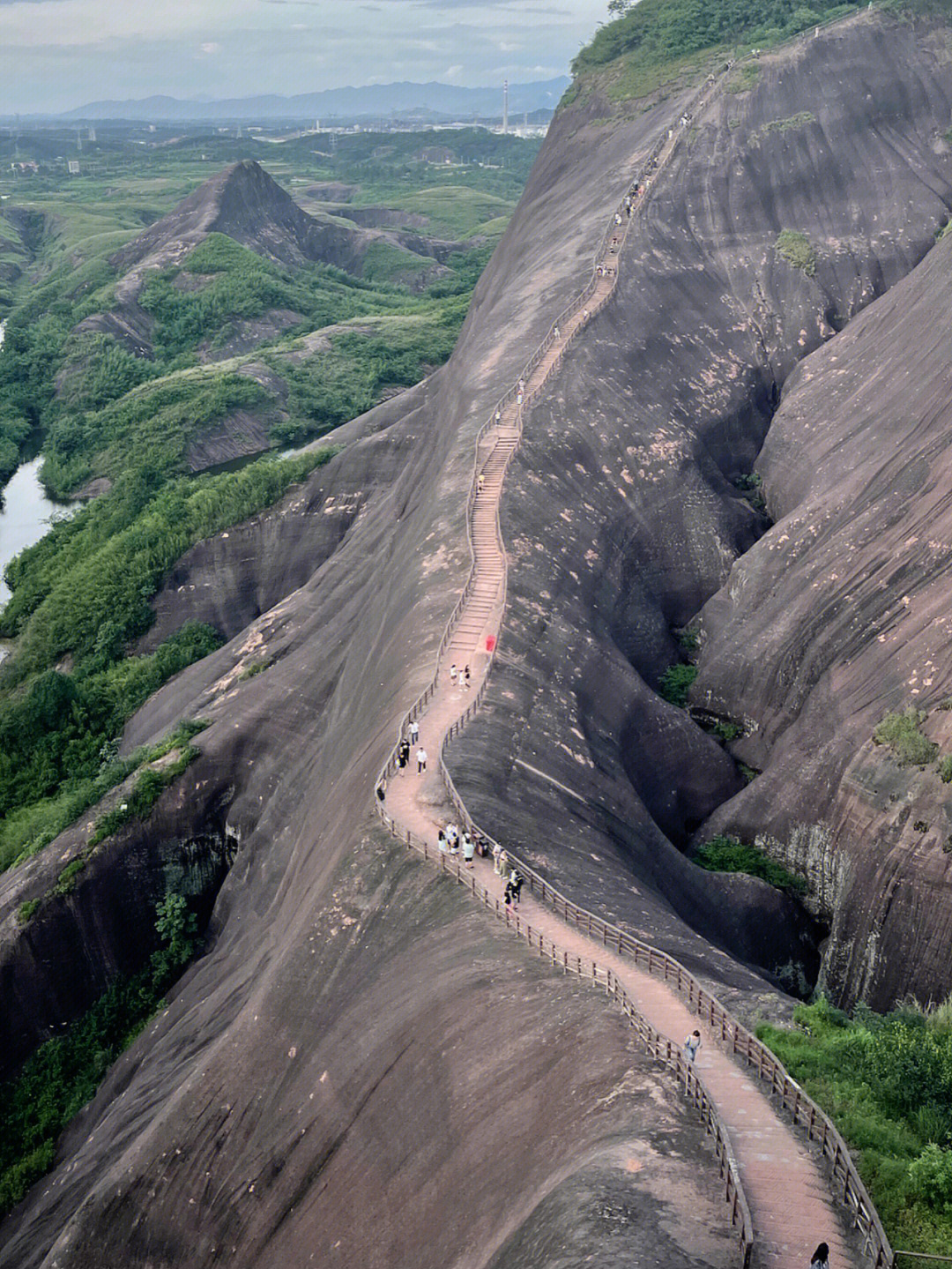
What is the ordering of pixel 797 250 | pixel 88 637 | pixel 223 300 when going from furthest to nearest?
pixel 223 300, pixel 797 250, pixel 88 637

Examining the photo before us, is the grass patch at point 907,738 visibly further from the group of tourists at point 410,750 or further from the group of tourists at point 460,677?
the group of tourists at point 410,750

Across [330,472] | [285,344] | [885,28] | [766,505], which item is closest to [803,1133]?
[766,505]

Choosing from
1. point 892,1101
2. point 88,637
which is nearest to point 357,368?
point 88,637

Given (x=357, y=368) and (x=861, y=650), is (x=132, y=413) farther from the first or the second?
(x=861, y=650)

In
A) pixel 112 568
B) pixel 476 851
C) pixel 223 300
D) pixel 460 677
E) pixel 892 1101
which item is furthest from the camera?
pixel 223 300

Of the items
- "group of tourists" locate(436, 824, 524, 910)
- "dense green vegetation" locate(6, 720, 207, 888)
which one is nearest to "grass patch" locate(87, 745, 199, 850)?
"dense green vegetation" locate(6, 720, 207, 888)

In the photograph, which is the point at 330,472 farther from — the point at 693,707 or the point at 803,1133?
the point at 803,1133

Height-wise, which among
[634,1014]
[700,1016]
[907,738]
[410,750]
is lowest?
[700,1016]
